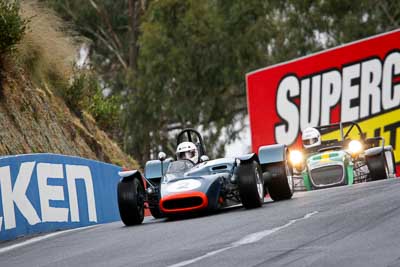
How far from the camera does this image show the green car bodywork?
79.7ft

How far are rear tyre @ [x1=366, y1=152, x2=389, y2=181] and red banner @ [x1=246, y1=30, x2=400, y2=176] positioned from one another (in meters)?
7.52

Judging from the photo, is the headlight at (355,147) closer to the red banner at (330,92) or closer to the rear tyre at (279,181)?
the red banner at (330,92)

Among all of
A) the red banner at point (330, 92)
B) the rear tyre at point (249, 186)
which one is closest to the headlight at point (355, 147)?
the red banner at point (330, 92)

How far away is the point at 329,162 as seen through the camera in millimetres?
24391

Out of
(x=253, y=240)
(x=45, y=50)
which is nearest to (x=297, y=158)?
(x=45, y=50)

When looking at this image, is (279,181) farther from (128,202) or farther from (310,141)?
(310,141)

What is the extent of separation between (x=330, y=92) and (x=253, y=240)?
22363mm

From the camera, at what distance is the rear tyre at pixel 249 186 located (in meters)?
15.7

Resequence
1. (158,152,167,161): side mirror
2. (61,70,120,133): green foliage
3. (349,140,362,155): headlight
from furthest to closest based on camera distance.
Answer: (61,70,120,133): green foliage < (349,140,362,155): headlight < (158,152,167,161): side mirror

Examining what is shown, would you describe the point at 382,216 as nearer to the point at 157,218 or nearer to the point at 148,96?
the point at 157,218

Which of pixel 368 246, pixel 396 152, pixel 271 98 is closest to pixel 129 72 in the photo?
pixel 271 98

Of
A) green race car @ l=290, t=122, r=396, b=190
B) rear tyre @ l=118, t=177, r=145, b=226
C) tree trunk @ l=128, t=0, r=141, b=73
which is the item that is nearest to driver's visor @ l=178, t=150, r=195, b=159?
rear tyre @ l=118, t=177, r=145, b=226

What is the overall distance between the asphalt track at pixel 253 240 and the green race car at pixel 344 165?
26.7 ft

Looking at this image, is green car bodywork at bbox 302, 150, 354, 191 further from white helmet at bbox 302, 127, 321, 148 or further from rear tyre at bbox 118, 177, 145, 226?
rear tyre at bbox 118, 177, 145, 226
